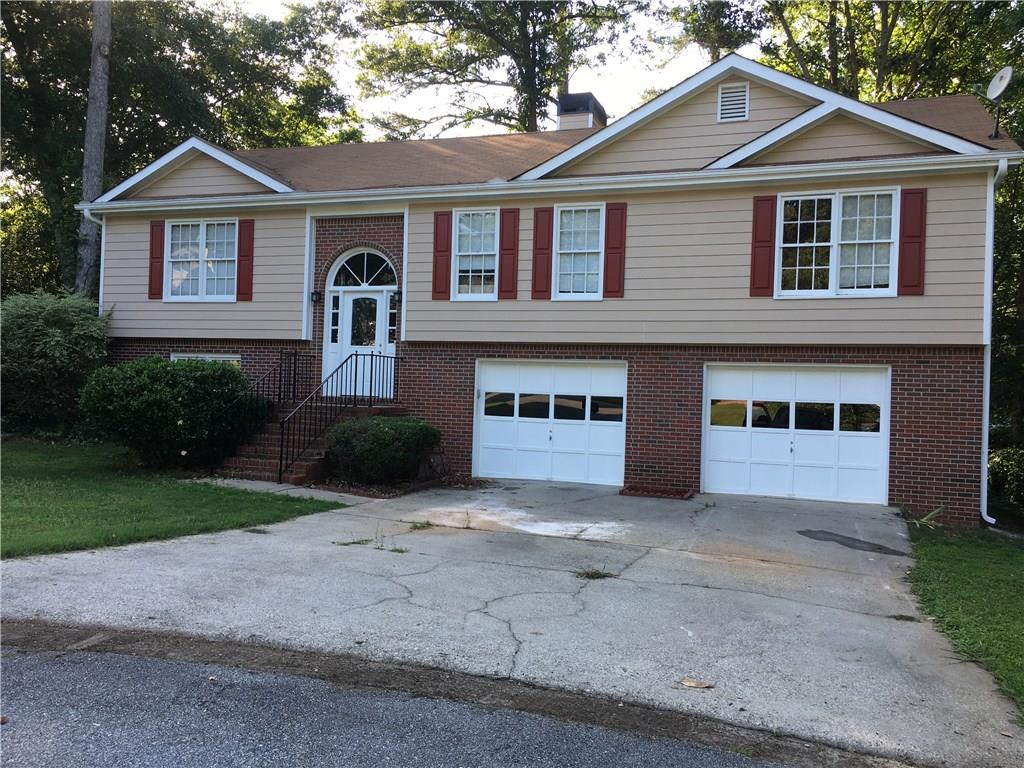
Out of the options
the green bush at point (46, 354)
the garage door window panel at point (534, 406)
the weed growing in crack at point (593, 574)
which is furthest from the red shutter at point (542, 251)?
the green bush at point (46, 354)

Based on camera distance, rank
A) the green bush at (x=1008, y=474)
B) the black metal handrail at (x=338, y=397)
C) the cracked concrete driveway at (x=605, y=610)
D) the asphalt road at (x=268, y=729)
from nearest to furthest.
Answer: the asphalt road at (x=268, y=729) → the cracked concrete driveway at (x=605, y=610) → the black metal handrail at (x=338, y=397) → the green bush at (x=1008, y=474)

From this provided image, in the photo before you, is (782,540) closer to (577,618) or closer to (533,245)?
(577,618)

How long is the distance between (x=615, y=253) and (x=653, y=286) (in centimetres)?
88

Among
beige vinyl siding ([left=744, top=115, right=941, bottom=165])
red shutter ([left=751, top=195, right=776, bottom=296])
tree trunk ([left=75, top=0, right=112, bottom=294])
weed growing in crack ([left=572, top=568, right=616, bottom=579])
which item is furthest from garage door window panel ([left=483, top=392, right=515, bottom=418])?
tree trunk ([left=75, top=0, right=112, bottom=294])

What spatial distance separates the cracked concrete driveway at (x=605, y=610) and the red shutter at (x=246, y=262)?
7.42m

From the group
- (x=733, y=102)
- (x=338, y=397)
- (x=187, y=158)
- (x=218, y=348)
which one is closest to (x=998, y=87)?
(x=733, y=102)

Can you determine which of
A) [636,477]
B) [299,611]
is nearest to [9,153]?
[636,477]

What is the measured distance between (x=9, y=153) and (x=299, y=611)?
78.7 feet

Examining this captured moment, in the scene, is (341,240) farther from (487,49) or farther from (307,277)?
(487,49)

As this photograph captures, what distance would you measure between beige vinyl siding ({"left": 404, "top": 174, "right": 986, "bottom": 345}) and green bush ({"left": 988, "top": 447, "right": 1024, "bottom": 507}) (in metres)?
8.77

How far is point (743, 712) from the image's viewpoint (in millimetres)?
4039

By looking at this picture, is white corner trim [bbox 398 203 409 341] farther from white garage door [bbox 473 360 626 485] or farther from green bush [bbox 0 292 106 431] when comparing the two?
green bush [bbox 0 292 106 431]

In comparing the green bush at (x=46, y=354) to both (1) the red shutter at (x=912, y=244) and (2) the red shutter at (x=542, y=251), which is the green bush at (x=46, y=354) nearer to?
(2) the red shutter at (x=542, y=251)

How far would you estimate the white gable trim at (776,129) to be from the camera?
1138 centimetres
